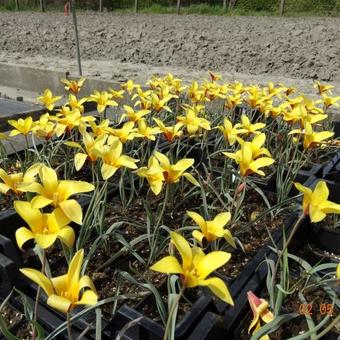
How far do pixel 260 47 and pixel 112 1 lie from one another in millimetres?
15127

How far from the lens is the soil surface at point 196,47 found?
608 centimetres

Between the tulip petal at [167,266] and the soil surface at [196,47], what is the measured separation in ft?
15.3

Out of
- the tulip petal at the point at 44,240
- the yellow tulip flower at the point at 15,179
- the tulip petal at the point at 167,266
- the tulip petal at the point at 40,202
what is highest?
the tulip petal at the point at 40,202

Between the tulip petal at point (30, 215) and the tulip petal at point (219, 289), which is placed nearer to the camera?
the tulip petal at point (219, 289)

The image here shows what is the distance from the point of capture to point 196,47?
7.34m

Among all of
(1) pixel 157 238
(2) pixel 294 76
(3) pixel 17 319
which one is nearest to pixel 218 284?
(1) pixel 157 238

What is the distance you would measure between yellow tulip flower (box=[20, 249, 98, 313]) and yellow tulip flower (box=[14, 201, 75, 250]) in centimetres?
6

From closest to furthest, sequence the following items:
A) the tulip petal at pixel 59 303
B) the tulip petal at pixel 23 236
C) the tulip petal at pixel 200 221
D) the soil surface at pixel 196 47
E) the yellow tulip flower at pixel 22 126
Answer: the tulip petal at pixel 59 303 < the tulip petal at pixel 23 236 < the tulip petal at pixel 200 221 < the yellow tulip flower at pixel 22 126 < the soil surface at pixel 196 47

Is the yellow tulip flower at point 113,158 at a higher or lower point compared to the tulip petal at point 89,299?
higher

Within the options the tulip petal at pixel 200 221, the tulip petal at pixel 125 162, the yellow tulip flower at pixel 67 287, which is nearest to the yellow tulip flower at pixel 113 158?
the tulip petal at pixel 125 162

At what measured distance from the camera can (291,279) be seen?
1.34 m

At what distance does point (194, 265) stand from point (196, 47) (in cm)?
704

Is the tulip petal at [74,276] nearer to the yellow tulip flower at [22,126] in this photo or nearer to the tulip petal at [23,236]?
the tulip petal at [23,236]

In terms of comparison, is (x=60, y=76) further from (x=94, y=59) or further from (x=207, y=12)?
(x=207, y=12)
